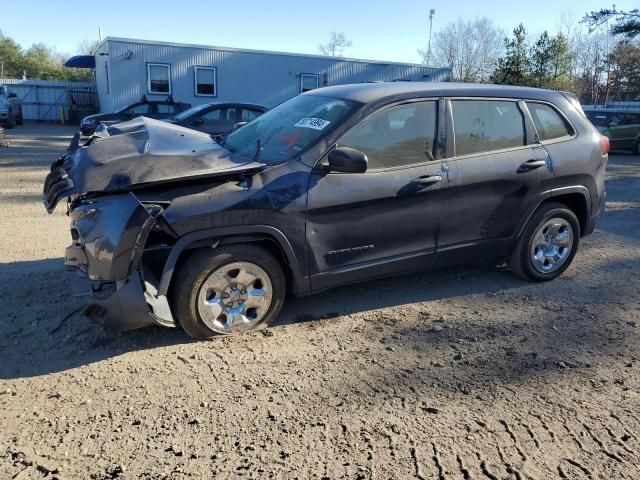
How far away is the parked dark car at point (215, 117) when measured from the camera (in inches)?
506

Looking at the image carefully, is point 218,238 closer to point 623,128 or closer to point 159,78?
point 623,128

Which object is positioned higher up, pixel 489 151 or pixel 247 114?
pixel 247 114

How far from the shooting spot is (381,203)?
13.0 feet

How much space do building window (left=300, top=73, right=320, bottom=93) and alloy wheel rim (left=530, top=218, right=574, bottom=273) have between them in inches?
860

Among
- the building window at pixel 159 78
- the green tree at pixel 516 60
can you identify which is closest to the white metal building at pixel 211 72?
the building window at pixel 159 78

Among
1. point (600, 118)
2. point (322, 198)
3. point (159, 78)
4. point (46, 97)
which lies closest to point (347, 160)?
point (322, 198)

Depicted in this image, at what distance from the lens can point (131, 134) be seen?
4.11m

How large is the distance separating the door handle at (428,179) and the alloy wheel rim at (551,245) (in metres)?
1.34

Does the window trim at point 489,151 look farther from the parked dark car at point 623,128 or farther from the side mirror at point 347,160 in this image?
the parked dark car at point 623,128

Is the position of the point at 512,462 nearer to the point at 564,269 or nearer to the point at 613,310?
the point at 613,310

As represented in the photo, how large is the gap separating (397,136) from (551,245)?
2.07 m

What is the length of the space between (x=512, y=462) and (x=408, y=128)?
2569mm

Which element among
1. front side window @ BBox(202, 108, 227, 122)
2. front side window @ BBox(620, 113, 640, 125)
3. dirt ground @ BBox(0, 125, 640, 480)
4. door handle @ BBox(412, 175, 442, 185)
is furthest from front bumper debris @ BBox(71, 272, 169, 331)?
front side window @ BBox(620, 113, 640, 125)

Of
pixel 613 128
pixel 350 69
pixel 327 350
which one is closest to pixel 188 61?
→ pixel 350 69
